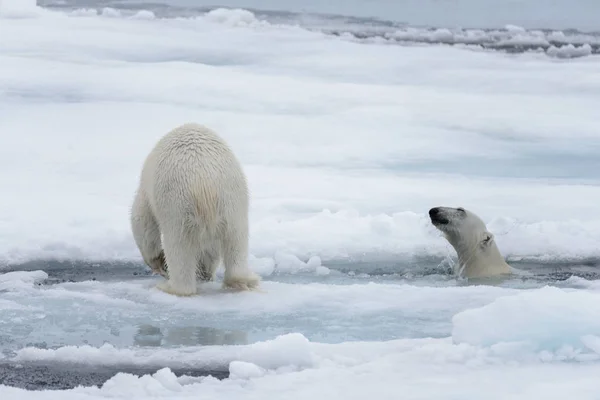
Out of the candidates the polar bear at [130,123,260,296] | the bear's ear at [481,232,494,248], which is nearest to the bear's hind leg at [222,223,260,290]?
the polar bear at [130,123,260,296]

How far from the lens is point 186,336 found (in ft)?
13.6

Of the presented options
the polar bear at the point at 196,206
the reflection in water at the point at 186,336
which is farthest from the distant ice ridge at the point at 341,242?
the reflection in water at the point at 186,336

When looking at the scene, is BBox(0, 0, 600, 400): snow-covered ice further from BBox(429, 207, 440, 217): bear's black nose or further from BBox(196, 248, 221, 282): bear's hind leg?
BBox(429, 207, 440, 217): bear's black nose

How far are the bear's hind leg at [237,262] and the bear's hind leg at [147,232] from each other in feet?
1.54

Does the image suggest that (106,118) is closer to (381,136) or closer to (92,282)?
(381,136)

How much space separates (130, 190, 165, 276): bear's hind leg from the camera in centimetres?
514

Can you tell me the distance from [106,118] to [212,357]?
6.76 metres

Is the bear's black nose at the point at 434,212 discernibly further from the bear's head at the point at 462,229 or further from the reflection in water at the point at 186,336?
the reflection in water at the point at 186,336

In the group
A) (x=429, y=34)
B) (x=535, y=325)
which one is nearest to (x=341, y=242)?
(x=535, y=325)

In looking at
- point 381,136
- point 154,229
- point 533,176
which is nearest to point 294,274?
point 154,229

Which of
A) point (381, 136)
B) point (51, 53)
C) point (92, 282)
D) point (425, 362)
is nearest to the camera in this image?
point (425, 362)

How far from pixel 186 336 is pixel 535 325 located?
1.44 metres

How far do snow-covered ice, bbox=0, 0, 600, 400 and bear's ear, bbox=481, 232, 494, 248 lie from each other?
0.30 m

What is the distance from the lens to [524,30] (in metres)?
13.9
